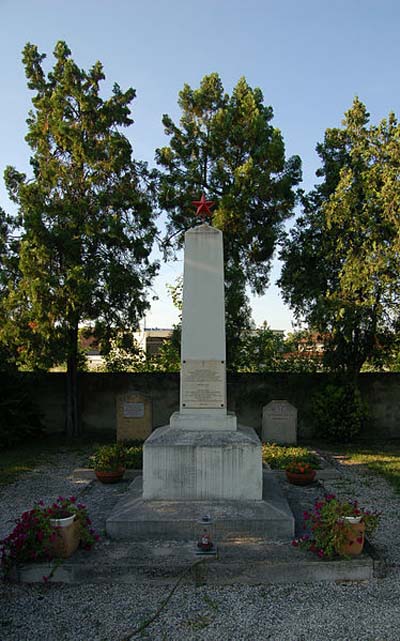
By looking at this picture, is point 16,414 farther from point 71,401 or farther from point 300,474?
point 300,474

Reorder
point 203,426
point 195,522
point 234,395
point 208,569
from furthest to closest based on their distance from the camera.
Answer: point 234,395, point 203,426, point 195,522, point 208,569

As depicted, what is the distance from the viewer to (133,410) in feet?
40.0

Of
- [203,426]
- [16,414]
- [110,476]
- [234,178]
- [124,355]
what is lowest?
[110,476]

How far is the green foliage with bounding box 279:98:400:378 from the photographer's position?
1127cm

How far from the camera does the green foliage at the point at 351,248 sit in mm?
11266

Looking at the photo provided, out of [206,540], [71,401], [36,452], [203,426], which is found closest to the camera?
[206,540]

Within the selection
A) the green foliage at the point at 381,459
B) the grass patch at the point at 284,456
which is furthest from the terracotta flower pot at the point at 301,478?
the green foliage at the point at 381,459

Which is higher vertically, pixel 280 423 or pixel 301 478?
pixel 280 423

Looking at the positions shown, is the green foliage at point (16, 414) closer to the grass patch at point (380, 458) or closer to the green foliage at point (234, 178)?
the green foliage at point (234, 178)

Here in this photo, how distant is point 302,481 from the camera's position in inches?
301

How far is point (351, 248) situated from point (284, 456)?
527 centimetres

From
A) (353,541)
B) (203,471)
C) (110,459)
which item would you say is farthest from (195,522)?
(110,459)

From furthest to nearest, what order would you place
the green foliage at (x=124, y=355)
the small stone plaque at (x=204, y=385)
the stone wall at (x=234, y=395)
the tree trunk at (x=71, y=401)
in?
the stone wall at (x=234, y=395) → the tree trunk at (x=71, y=401) → the green foliage at (x=124, y=355) → the small stone plaque at (x=204, y=385)

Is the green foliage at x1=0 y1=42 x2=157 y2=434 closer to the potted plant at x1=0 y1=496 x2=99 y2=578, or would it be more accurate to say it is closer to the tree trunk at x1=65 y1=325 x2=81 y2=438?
the tree trunk at x1=65 y1=325 x2=81 y2=438
